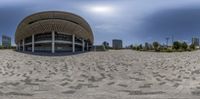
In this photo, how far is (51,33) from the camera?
192 ft

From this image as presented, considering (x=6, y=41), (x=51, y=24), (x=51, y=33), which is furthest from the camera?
(x=6, y=41)

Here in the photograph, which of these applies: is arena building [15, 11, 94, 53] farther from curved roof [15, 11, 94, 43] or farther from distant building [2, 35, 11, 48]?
distant building [2, 35, 11, 48]

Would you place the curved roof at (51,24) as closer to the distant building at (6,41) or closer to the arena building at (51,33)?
the arena building at (51,33)

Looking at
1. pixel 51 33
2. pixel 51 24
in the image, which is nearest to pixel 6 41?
pixel 51 33

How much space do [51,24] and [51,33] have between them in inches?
107

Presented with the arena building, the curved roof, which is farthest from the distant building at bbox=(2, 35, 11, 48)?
the arena building

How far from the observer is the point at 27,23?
215 feet

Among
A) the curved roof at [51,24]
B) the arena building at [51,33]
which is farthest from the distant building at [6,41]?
the arena building at [51,33]

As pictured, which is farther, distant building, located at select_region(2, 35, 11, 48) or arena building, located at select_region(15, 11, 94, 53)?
distant building, located at select_region(2, 35, 11, 48)

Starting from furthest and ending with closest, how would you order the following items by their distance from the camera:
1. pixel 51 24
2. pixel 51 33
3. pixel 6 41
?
pixel 6 41
pixel 51 33
pixel 51 24

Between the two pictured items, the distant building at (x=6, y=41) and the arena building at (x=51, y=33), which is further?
the distant building at (x=6, y=41)

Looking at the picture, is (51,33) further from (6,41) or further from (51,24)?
(6,41)

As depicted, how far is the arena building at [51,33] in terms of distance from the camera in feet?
190

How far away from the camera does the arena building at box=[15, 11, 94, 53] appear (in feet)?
190
